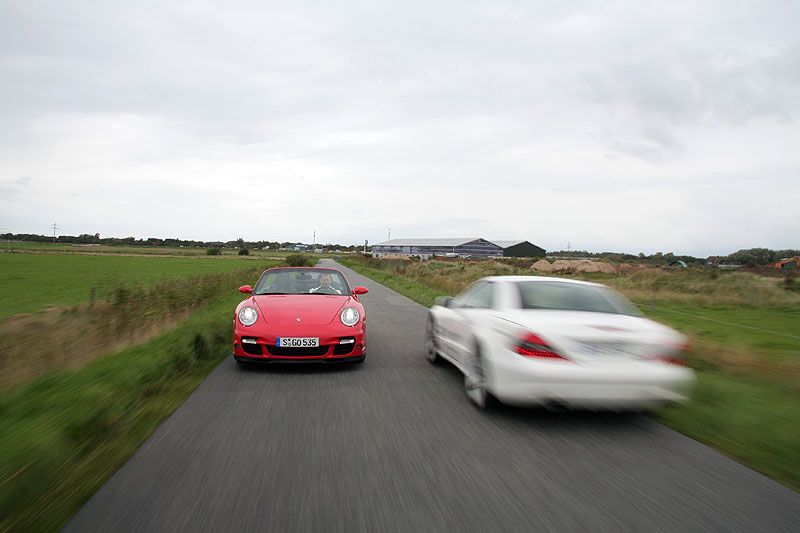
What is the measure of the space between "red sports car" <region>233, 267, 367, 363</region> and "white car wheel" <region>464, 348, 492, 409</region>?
177cm

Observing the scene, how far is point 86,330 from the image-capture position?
8531mm

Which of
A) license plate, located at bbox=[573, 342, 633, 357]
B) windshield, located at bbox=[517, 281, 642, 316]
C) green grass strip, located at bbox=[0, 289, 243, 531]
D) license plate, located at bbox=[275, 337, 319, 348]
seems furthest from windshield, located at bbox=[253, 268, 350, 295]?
license plate, located at bbox=[573, 342, 633, 357]

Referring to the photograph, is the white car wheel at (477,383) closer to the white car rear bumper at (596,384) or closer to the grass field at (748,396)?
the white car rear bumper at (596,384)

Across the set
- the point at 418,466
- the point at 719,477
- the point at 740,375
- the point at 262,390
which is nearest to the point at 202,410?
the point at 262,390

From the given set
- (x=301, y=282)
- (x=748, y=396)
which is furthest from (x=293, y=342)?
(x=748, y=396)

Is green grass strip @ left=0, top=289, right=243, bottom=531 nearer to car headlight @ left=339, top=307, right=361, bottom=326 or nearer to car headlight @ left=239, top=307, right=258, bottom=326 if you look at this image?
car headlight @ left=239, top=307, right=258, bottom=326

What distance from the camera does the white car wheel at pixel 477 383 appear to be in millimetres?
4582

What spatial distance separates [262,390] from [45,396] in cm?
211

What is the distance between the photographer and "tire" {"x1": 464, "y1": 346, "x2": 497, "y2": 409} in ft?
15.0

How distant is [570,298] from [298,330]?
127 inches

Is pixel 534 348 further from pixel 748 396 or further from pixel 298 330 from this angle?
pixel 748 396

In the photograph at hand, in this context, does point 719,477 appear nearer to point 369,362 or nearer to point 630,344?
point 630,344

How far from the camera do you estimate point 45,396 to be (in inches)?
188

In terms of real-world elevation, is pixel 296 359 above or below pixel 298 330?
Answer: below
